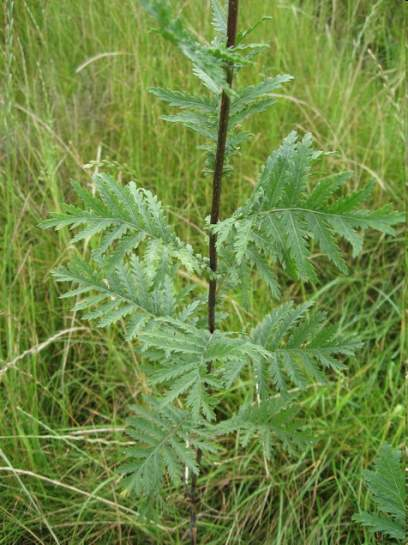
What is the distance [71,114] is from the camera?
2.50m

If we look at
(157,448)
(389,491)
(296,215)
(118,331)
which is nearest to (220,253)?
(296,215)

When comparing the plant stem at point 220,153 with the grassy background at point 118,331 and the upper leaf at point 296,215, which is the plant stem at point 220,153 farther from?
the grassy background at point 118,331

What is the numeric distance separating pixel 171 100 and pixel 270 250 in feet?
0.95

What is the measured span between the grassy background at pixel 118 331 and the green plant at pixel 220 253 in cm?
18

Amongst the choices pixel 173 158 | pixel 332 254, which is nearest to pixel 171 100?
pixel 332 254

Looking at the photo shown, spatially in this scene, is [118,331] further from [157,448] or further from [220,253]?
[220,253]

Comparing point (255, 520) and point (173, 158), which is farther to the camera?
point (173, 158)

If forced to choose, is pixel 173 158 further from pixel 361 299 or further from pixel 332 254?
pixel 332 254

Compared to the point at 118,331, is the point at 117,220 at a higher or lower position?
higher

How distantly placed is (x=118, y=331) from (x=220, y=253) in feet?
3.05

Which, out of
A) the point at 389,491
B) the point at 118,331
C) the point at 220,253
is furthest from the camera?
the point at 118,331

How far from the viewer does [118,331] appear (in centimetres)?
202

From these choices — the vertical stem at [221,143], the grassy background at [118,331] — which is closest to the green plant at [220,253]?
the vertical stem at [221,143]

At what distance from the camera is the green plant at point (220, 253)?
0.99 m
